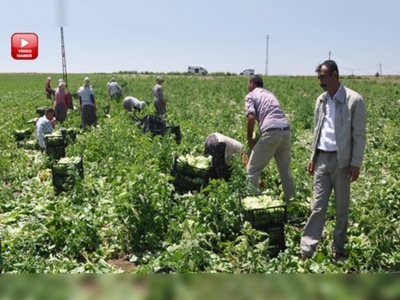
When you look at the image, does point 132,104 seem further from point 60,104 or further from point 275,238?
point 275,238

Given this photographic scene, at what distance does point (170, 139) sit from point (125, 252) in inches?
121

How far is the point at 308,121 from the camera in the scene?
14.3m

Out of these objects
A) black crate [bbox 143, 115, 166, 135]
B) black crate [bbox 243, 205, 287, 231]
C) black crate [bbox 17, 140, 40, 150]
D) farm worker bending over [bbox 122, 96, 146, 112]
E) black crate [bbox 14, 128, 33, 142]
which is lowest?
black crate [bbox 17, 140, 40, 150]

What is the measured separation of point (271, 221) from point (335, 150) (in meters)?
0.94

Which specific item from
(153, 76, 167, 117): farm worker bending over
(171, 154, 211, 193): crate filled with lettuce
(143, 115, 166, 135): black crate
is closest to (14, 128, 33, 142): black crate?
(153, 76, 167, 117): farm worker bending over

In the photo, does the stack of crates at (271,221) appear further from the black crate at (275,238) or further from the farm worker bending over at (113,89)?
the farm worker bending over at (113,89)

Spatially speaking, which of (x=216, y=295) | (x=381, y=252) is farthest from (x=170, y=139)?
(x=216, y=295)

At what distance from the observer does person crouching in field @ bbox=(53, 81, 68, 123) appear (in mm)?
12492

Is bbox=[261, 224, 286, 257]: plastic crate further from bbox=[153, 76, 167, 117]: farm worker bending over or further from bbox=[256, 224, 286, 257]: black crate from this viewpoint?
bbox=[153, 76, 167, 117]: farm worker bending over

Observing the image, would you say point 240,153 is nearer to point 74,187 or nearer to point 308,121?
point 74,187

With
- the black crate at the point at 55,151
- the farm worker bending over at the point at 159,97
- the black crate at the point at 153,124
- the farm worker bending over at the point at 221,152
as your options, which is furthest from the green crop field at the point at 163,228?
the farm worker bending over at the point at 159,97

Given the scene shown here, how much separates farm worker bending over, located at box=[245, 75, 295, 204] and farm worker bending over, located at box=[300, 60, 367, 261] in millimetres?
1036

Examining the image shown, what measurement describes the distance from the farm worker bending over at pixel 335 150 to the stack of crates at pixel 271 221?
26 centimetres

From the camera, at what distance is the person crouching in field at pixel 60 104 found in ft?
41.0
